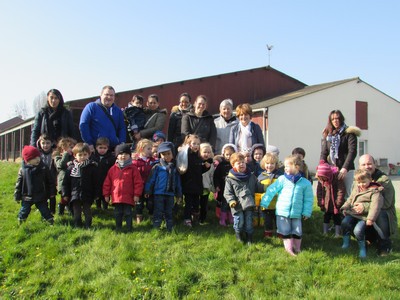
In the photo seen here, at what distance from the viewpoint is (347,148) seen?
6.25 m

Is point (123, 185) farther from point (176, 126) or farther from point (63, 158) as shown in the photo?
point (176, 126)

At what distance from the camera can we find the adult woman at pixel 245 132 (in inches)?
254

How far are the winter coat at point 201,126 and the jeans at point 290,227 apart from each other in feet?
6.87

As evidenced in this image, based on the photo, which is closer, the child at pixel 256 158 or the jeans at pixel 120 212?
the jeans at pixel 120 212

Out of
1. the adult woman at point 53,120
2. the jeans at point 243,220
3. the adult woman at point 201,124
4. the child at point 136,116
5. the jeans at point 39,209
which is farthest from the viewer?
the child at point 136,116

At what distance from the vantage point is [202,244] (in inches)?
214

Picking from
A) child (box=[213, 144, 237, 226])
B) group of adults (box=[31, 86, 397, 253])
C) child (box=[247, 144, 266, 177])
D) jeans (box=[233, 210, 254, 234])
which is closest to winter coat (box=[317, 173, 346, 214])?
group of adults (box=[31, 86, 397, 253])

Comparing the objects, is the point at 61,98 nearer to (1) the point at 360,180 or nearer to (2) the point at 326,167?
(2) the point at 326,167

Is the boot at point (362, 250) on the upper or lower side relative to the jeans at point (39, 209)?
lower

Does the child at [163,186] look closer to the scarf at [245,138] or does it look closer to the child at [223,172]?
the child at [223,172]

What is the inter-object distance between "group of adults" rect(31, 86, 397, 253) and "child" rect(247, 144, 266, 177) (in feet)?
0.61

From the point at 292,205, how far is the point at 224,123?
2.28m

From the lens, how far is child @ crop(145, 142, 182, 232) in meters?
5.79

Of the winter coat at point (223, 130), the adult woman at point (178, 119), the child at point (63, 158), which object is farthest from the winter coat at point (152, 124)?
the child at point (63, 158)
